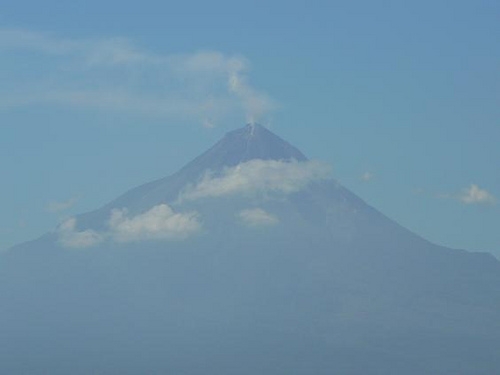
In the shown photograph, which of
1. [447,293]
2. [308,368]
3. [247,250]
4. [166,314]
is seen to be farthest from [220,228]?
[308,368]

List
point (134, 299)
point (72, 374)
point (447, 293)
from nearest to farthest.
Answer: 1. point (72, 374)
2. point (447, 293)
3. point (134, 299)

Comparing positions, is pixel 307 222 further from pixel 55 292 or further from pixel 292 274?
pixel 55 292

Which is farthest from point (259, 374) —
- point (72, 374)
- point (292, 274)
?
point (292, 274)

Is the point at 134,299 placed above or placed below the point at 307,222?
below

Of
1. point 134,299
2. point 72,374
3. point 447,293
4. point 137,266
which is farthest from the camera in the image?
point 137,266

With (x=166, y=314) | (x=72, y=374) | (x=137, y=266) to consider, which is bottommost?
(x=72, y=374)

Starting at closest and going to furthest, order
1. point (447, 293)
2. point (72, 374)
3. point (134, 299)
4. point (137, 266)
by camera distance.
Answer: point (72, 374), point (447, 293), point (134, 299), point (137, 266)

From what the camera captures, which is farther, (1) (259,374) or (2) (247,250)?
(2) (247,250)

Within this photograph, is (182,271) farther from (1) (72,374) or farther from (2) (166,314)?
(1) (72,374)

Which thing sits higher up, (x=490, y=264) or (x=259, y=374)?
(x=490, y=264)
